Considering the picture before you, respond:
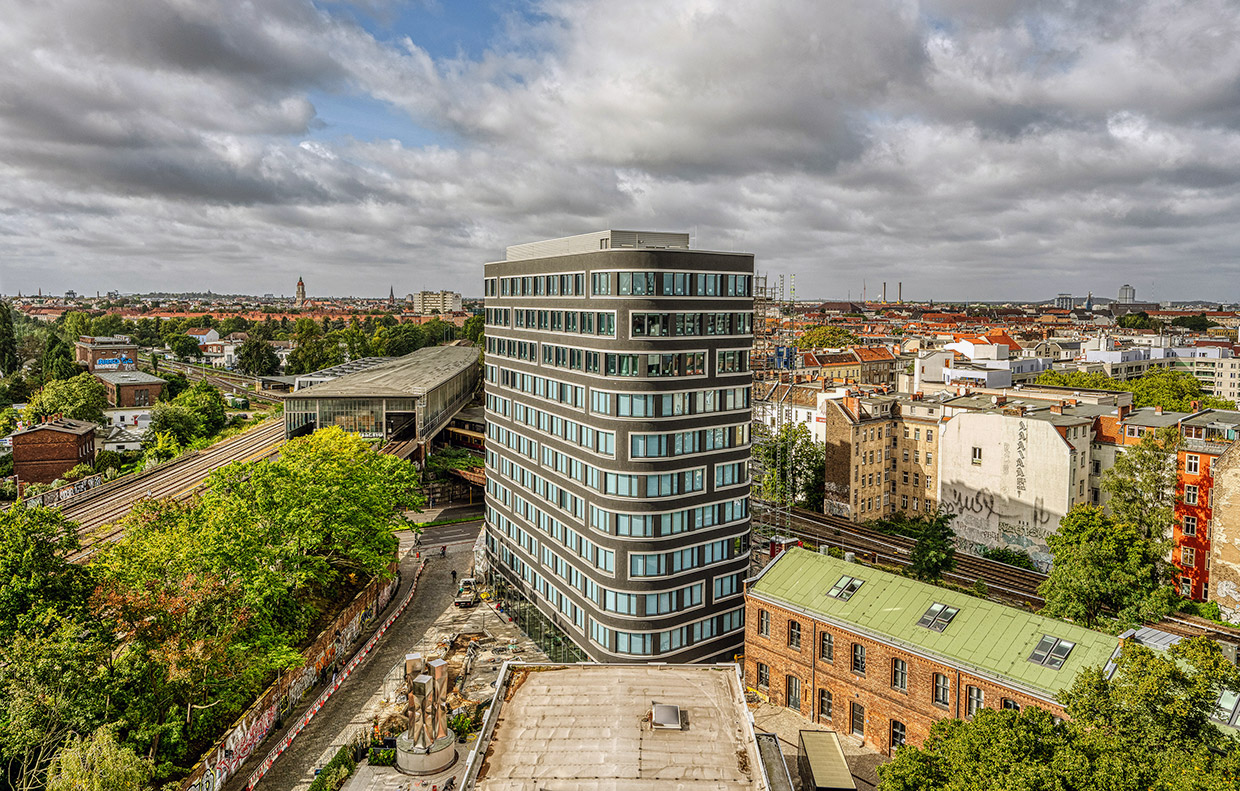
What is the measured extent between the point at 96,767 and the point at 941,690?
3901 centimetres

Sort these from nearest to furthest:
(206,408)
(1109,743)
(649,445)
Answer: (1109,743) < (649,445) < (206,408)

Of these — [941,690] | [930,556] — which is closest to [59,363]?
[930,556]

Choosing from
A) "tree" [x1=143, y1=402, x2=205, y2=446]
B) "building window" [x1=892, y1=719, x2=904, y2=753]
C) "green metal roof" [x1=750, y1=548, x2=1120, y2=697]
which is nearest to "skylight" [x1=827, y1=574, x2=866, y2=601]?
"green metal roof" [x1=750, y1=548, x2=1120, y2=697]

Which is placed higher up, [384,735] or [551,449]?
[551,449]

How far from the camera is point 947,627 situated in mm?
41250

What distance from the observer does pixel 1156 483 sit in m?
67.4

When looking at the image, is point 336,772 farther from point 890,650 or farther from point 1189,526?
point 1189,526

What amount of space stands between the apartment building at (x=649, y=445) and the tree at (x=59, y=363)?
137 meters

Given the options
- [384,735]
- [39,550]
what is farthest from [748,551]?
[39,550]

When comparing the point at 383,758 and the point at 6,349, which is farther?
the point at 6,349

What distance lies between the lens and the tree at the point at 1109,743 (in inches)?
859

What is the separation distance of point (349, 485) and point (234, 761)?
932 inches

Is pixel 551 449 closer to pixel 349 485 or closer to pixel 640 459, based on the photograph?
pixel 640 459

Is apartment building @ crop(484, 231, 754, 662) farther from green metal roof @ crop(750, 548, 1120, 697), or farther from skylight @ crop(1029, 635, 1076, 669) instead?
skylight @ crop(1029, 635, 1076, 669)
